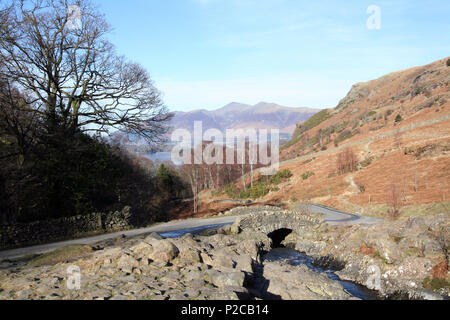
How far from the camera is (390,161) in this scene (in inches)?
1583

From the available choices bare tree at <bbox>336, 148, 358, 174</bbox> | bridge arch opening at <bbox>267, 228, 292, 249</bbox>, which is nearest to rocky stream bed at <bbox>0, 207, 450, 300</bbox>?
bridge arch opening at <bbox>267, 228, 292, 249</bbox>

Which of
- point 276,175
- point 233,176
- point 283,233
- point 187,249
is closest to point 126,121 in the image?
point 187,249

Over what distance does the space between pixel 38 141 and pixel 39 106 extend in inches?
80.7

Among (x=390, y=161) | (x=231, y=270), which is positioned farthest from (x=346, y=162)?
(x=231, y=270)

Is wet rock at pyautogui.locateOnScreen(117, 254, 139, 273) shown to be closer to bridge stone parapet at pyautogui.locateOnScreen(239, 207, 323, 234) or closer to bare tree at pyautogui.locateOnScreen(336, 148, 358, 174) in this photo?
bridge stone parapet at pyautogui.locateOnScreen(239, 207, 323, 234)

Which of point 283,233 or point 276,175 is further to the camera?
point 276,175

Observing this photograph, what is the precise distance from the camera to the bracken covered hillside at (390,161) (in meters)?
28.8

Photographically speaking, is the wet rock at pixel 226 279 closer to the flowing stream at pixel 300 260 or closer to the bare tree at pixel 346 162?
the flowing stream at pixel 300 260

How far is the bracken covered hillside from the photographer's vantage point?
28844 millimetres

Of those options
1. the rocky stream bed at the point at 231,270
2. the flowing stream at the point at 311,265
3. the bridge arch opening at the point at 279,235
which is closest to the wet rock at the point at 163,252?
the rocky stream bed at the point at 231,270

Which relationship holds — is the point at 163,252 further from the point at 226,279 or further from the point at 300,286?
the point at 300,286
